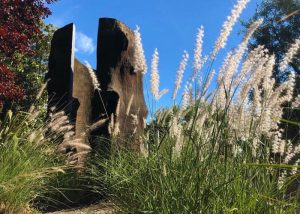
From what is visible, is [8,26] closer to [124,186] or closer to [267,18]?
[124,186]

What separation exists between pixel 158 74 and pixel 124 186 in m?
1.14

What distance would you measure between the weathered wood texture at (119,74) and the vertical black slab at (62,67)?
711 millimetres

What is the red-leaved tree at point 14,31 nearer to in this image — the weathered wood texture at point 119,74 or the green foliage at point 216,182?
the weathered wood texture at point 119,74

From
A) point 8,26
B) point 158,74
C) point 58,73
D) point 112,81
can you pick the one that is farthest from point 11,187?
point 8,26

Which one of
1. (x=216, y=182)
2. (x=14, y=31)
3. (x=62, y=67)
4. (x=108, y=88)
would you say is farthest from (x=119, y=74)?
(x=14, y=31)

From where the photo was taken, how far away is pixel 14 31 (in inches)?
416

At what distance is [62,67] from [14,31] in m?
3.68

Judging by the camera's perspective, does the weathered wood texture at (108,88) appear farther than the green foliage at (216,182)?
Yes

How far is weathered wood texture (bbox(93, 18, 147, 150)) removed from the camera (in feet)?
20.5

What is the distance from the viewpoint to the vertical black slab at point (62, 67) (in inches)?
281

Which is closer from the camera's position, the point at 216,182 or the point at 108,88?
the point at 216,182

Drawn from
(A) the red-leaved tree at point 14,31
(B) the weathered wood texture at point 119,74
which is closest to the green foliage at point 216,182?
(B) the weathered wood texture at point 119,74

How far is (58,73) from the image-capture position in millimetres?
7438

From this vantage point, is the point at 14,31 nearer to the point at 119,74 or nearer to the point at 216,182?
the point at 119,74
